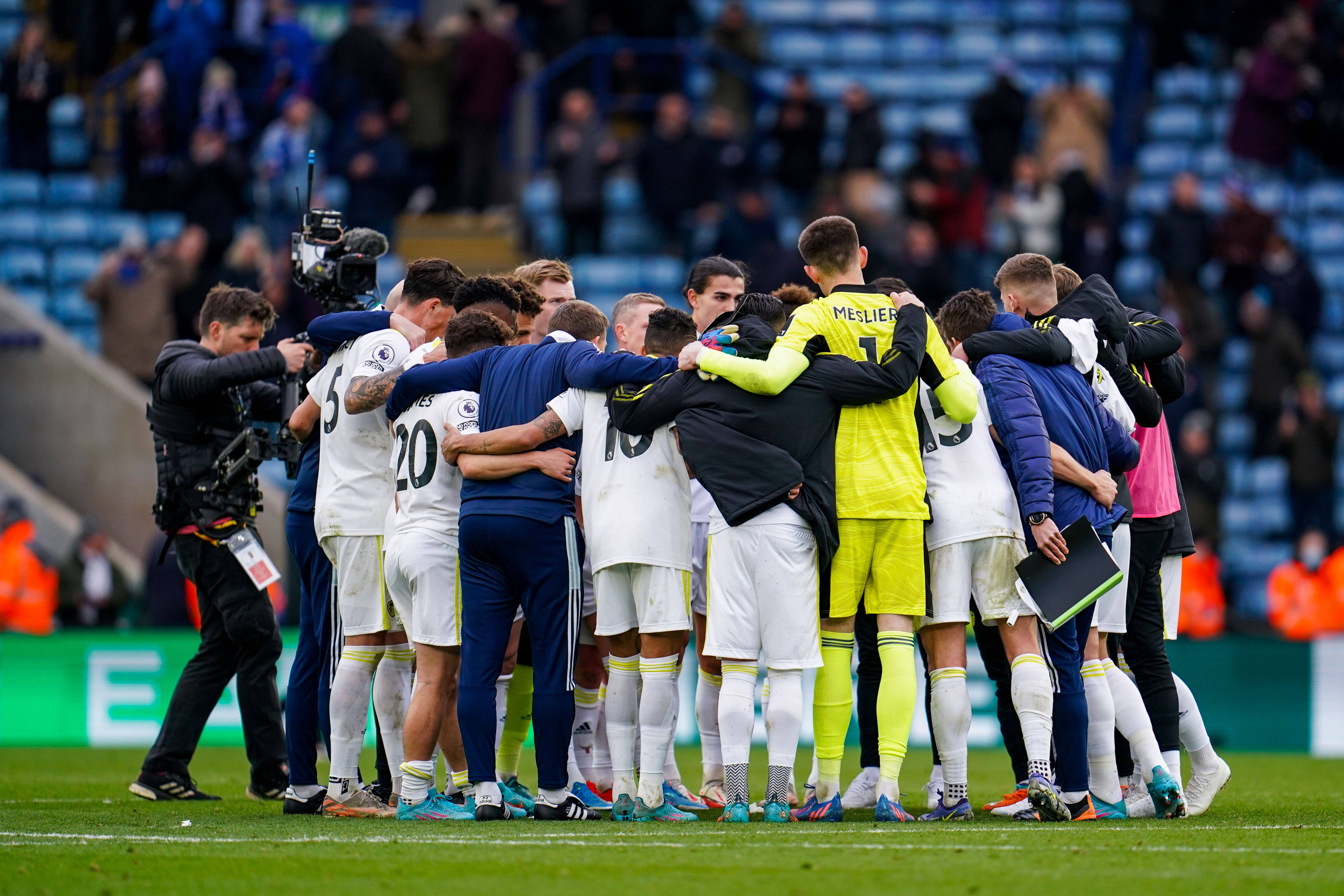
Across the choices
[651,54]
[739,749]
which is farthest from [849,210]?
[739,749]

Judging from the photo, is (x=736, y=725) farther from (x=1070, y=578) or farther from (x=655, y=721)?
(x=1070, y=578)

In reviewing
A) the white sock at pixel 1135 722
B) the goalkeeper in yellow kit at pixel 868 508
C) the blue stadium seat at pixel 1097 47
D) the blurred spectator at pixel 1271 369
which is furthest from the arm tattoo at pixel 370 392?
the blue stadium seat at pixel 1097 47

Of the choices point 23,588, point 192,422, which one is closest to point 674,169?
point 23,588

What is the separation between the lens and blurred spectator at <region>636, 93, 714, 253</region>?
1827cm

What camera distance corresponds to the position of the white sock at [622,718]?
7512mm

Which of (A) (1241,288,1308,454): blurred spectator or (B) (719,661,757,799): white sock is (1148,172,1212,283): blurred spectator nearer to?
(A) (1241,288,1308,454): blurred spectator

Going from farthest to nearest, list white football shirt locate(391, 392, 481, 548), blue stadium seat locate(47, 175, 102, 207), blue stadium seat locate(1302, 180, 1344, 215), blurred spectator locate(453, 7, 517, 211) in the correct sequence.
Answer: blue stadium seat locate(1302, 180, 1344, 215) → blue stadium seat locate(47, 175, 102, 207) → blurred spectator locate(453, 7, 517, 211) → white football shirt locate(391, 392, 481, 548)

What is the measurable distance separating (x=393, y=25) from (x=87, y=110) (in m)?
4.05

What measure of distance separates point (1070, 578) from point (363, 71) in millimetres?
13588

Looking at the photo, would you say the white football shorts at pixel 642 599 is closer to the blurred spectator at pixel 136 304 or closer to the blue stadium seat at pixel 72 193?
the blurred spectator at pixel 136 304

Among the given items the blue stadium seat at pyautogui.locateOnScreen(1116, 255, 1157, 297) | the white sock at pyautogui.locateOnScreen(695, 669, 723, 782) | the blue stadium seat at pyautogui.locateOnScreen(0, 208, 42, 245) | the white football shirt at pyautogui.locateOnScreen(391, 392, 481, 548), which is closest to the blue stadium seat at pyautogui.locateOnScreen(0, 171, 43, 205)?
the blue stadium seat at pyautogui.locateOnScreen(0, 208, 42, 245)

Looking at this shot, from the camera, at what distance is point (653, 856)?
606cm

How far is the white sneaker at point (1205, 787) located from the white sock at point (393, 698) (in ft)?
12.3

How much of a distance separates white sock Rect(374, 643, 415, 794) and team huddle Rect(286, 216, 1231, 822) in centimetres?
1
